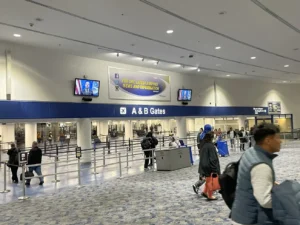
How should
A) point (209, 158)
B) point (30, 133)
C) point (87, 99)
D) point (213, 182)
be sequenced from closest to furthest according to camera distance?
point (209, 158), point (213, 182), point (87, 99), point (30, 133)

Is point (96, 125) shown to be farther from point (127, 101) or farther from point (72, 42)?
point (72, 42)

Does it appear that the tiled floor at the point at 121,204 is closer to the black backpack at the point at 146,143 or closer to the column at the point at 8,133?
the black backpack at the point at 146,143

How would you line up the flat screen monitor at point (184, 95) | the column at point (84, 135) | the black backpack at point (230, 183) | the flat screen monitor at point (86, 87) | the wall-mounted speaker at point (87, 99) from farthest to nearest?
the flat screen monitor at point (184, 95), the column at point (84, 135), the wall-mounted speaker at point (87, 99), the flat screen monitor at point (86, 87), the black backpack at point (230, 183)

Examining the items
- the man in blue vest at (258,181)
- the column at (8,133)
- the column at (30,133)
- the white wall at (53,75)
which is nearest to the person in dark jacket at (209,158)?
the man in blue vest at (258,181)

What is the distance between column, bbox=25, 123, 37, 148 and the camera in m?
20.9

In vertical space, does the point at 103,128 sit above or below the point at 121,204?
above

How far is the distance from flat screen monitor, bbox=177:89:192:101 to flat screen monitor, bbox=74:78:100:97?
606 centimetres

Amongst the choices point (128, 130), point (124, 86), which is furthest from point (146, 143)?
point (128, 130)

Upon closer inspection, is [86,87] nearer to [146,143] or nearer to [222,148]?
[146,143]

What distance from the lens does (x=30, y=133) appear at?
2108cm

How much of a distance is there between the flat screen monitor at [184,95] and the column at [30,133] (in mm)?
10394

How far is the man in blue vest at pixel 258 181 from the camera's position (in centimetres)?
174

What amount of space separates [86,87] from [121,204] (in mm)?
8192

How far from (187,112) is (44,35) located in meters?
10.8
